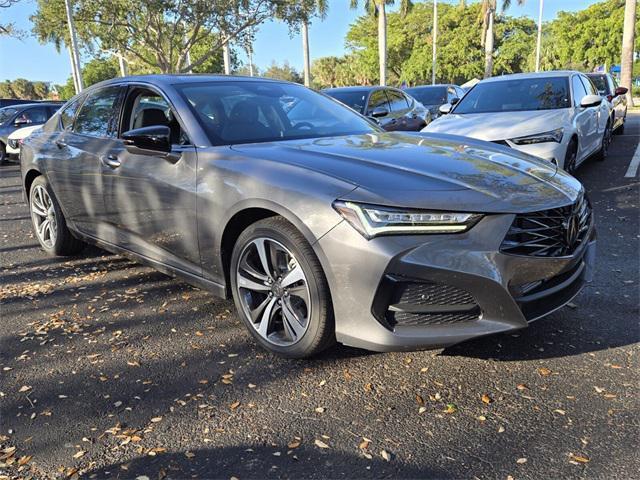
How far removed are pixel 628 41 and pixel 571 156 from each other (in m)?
20.8

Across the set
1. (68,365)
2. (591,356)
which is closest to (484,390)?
(591,356)

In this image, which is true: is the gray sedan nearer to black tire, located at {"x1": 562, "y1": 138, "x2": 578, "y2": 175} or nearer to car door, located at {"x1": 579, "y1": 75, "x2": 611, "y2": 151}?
black tire, located at {"x1": 562, "y1": 138, "x2": 578, "y2": 175}

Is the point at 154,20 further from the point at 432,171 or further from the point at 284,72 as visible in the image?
the point at 284,72

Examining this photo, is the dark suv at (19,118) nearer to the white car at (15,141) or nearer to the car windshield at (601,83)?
the white car at (15,141)

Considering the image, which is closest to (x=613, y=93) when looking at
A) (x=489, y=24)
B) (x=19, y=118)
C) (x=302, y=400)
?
(x=302, y=400)

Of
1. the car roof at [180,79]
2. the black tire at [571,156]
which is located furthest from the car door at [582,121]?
the car roof at [180,79]

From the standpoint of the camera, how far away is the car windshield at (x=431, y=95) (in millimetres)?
15039

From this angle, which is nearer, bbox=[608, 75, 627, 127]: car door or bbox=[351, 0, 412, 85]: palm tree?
bbox=[608, 75, 627, 127]: car door

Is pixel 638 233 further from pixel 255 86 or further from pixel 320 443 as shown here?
pixel 320 443

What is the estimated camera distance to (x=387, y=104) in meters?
9.95

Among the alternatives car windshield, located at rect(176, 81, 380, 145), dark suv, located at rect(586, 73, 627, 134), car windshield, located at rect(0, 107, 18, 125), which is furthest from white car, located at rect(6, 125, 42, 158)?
dark suv, located at rect(586, 73, 627, 134)

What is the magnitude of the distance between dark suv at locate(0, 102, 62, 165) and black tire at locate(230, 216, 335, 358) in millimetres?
13590

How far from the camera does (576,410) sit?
244 cm

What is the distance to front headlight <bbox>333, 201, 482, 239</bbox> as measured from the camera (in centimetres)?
244
